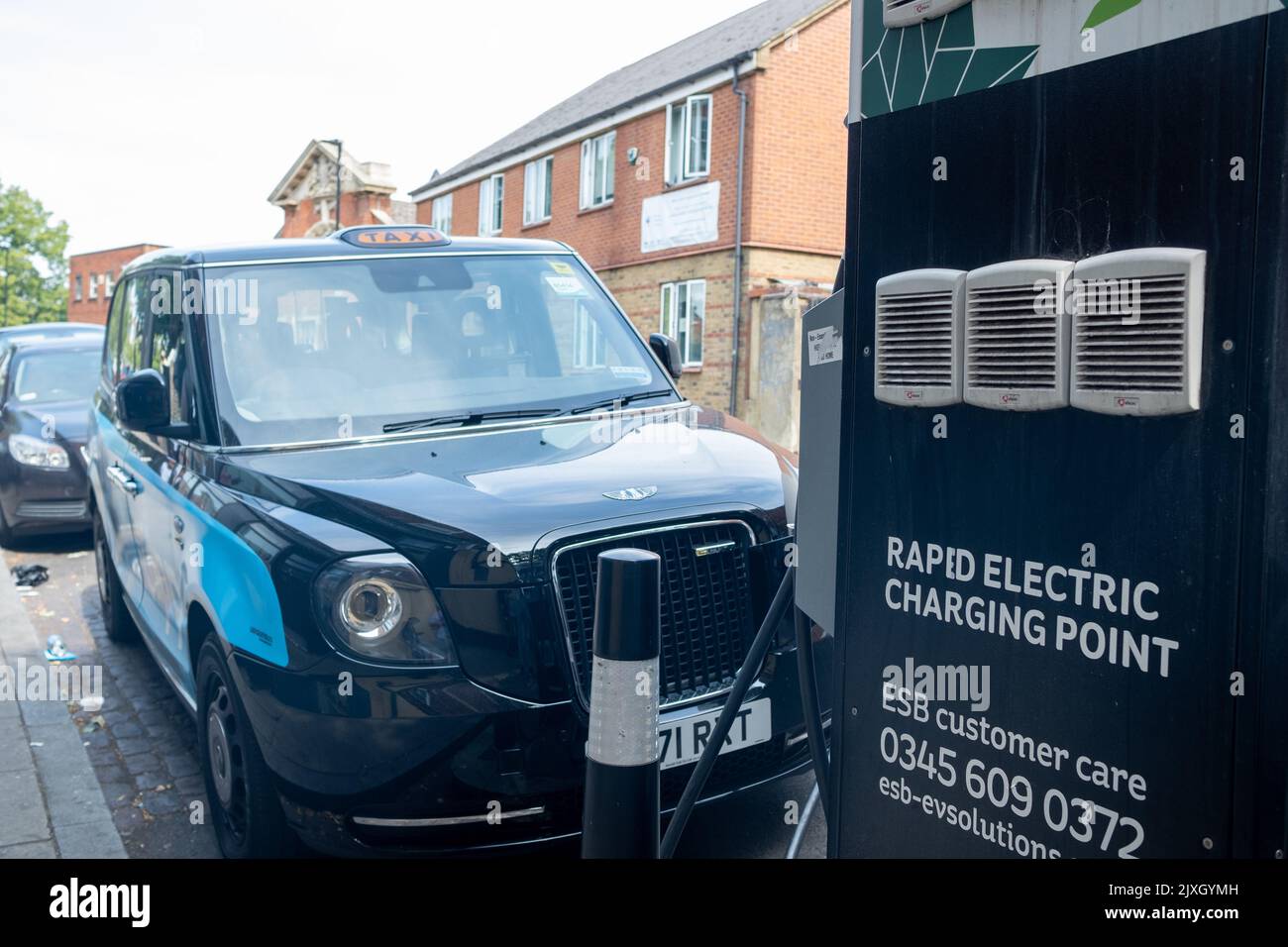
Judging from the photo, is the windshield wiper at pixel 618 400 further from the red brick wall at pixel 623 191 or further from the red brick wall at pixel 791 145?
the red brick wall at pixel 623 191

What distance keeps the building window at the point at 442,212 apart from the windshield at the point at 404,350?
104ft

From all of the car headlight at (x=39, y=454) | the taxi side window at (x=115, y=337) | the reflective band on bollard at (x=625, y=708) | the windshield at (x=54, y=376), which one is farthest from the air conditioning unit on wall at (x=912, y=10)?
the windshield at (x=54, y=376)

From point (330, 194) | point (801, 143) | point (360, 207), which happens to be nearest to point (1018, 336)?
point (801, 143)

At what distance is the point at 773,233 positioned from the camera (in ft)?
75.4

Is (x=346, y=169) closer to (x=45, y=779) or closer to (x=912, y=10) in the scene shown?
(x=45, y=779)

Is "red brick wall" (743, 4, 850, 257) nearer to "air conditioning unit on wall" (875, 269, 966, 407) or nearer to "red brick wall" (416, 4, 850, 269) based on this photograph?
"red brick wall" (416, 4, 850, 269)

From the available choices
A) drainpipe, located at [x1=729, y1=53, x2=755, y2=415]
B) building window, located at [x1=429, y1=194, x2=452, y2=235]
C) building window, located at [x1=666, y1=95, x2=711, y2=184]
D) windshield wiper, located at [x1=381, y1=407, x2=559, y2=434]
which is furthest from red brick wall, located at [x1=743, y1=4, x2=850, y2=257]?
windshield wiper, located at [x1=381, y1=407, x2=559, y2=434]

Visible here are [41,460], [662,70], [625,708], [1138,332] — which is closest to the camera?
[1138,332]

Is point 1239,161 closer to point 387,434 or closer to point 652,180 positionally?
point 387,434

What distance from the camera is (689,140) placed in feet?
79.4

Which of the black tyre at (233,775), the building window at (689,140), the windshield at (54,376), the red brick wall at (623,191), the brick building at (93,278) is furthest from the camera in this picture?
the brick building at (93,278)

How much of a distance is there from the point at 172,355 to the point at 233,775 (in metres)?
2.01

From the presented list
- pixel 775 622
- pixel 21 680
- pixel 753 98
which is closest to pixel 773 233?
pixel 753 98

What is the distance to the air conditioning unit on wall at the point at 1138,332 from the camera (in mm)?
1935
